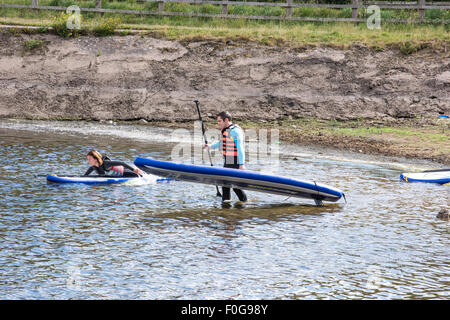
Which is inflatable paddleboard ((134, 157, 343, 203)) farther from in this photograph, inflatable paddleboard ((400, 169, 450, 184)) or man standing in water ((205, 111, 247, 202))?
inflatable paddleboard ((400, 169, 450, 184))

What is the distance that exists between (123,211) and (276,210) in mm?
3097

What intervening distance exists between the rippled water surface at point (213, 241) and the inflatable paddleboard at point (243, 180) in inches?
14.2

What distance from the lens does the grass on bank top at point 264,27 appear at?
95.9 ft

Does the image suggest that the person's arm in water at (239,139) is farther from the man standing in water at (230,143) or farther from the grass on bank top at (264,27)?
the grass on bank top at (264,27)

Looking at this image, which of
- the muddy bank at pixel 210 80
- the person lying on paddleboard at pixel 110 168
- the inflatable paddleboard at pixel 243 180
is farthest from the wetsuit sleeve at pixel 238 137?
the muddy bank at pixel 210 80

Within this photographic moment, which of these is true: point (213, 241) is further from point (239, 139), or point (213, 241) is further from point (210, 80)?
point (210, 80)

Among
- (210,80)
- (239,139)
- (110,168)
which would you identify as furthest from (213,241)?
(210,80)

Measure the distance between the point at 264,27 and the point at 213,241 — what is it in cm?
2171

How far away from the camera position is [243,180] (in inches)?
525

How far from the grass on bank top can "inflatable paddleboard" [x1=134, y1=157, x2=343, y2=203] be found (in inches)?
642

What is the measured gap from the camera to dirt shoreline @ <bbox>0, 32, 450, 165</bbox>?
26.0m

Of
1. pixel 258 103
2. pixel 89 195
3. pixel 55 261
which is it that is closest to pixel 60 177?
pixel 89 195

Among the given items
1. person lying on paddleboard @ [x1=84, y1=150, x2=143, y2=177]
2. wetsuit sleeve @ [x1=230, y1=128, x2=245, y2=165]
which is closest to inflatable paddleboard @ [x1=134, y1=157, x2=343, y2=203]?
wetsuit sleeve @ [x1=230, y1=128, x2=245, y2=165]

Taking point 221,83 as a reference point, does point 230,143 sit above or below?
below
